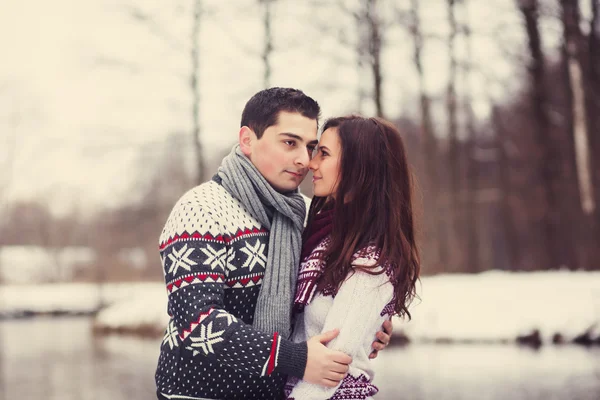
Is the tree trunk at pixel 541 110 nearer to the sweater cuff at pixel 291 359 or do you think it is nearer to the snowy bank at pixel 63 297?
the snowy bank at pixel 63 297

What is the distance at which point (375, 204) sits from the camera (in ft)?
10.1

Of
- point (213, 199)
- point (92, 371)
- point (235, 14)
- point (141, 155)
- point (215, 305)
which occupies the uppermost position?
point (235, 14)

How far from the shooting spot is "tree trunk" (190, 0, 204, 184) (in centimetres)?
1527

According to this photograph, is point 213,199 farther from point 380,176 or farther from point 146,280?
point 146,280

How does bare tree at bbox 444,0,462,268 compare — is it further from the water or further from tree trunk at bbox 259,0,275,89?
the water

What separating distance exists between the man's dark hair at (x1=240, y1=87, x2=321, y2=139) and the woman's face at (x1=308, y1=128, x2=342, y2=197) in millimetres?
142

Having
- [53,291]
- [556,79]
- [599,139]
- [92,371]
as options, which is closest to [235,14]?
[92,371]

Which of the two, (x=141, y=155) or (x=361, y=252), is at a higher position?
(x=141, y=155)

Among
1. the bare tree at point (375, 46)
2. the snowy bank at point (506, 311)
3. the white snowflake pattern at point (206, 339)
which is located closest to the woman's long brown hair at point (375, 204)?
the white snowflake pattern at point (206, 339)

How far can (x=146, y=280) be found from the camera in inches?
1156

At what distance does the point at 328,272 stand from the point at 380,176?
0.48m

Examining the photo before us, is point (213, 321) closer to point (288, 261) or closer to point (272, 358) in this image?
point (272, 358)

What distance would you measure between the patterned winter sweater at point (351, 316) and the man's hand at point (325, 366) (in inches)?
1.6

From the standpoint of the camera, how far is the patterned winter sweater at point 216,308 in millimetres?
2744
